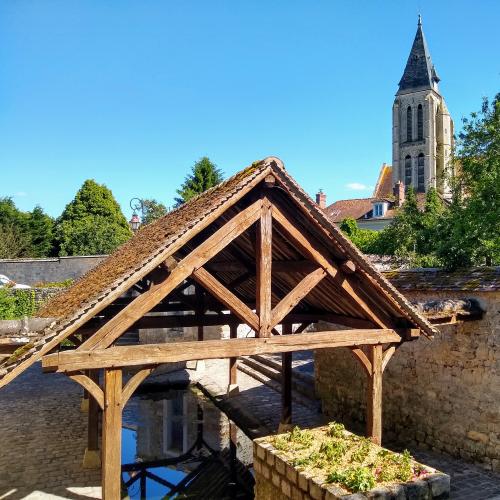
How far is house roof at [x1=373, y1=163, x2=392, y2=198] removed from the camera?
5981 cm

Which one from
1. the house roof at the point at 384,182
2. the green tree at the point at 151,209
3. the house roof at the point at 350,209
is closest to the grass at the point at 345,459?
the green tree at the point at 151,209

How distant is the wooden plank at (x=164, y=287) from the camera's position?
5.14 meters

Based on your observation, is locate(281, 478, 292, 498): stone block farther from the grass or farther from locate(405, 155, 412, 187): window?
locate(405, 155, 412, 187): window

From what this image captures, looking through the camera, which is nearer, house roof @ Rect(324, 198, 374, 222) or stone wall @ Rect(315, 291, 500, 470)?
stone wall @ Rect(315, 291, 500, 470)

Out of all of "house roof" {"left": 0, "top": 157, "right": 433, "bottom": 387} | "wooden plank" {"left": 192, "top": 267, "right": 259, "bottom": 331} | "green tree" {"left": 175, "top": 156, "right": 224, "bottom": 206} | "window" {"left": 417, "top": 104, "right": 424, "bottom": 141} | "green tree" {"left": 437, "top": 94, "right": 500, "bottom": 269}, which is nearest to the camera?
"house roof" {"left": 0, "top": 157, "right": 433, "bottom": 387}

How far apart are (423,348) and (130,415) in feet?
25.4

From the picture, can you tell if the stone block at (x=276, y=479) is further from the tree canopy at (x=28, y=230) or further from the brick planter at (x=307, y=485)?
the tree canopy at (x=28, y=230)

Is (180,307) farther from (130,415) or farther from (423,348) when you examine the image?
(423,348)

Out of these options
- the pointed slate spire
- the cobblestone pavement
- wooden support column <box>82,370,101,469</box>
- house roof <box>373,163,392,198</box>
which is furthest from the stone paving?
the pointed slate spire

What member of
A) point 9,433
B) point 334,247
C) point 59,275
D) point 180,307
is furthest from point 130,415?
point 59,275

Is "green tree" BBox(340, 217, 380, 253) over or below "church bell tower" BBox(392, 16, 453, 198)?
below

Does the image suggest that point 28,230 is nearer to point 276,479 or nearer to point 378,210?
point 378,210

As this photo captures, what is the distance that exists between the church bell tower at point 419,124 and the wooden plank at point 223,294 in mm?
56231

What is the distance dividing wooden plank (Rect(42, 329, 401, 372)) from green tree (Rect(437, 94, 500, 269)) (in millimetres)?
10163
